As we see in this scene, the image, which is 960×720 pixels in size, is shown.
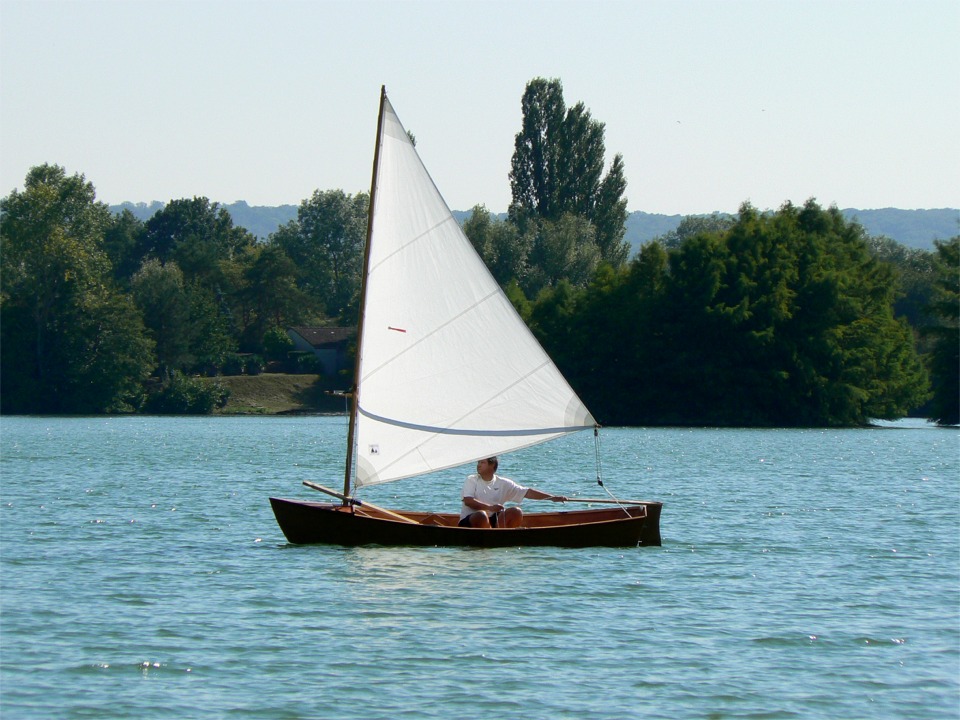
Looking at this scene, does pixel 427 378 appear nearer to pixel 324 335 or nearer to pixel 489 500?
pixel 489 500

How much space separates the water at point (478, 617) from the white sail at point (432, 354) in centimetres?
200

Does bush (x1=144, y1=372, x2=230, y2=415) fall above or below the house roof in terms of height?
below

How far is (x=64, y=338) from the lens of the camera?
371 feet

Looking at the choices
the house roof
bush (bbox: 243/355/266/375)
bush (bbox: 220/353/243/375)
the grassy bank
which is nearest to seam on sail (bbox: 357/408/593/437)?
the grassy bank

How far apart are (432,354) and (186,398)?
93014 millimetres

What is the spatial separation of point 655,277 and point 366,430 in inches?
3082

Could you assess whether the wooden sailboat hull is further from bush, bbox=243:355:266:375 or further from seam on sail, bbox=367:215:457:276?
bush, bbox=243:355:266:375

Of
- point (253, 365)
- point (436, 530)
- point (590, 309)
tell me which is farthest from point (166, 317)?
point (436, 530)

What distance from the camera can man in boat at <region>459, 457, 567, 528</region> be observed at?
2538 centimetres

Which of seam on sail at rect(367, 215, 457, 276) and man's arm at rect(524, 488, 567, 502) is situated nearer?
man's arm at rect(524, 488, 567, 502)

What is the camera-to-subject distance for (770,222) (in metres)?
98.1

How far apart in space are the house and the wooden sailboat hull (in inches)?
3977

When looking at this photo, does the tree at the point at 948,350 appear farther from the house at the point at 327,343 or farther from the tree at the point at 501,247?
the house at the point at 327,343

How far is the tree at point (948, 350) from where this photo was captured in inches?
3568
